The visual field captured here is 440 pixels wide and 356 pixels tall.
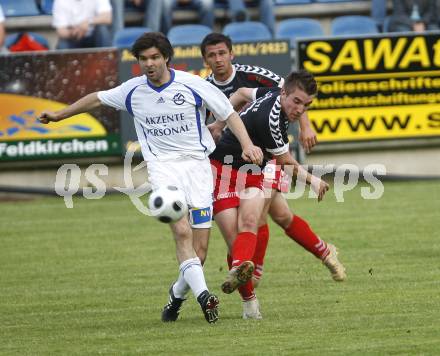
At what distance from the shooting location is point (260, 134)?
8773 mm

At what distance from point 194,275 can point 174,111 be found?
1115 mm

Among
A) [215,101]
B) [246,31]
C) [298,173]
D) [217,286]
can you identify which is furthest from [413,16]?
[215,101]

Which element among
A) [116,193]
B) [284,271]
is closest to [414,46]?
[116,193]

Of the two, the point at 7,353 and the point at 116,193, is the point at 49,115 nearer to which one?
the point at 7,353

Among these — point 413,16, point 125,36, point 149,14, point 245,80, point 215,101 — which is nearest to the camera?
point 215,101

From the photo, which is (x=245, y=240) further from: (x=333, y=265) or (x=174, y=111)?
(x=333, y=265)

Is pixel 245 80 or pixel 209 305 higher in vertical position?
pixel 245 80

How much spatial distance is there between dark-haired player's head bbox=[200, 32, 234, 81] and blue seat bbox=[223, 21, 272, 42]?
8.89m

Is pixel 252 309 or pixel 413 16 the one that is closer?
pixel 252 309

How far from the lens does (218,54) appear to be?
930 centimetres

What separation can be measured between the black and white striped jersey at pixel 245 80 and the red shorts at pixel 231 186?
2.83ft

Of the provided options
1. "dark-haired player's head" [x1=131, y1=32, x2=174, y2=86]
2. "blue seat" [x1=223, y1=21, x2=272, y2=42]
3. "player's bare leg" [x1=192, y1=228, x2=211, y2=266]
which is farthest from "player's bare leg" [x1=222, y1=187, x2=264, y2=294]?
"blue seat" [x1=223, y1=21, x2=272, y2=42]

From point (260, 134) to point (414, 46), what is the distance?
8.90 meters

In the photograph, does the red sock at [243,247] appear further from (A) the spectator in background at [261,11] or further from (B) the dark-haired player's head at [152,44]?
(A) the spectator in background at [261,11]
